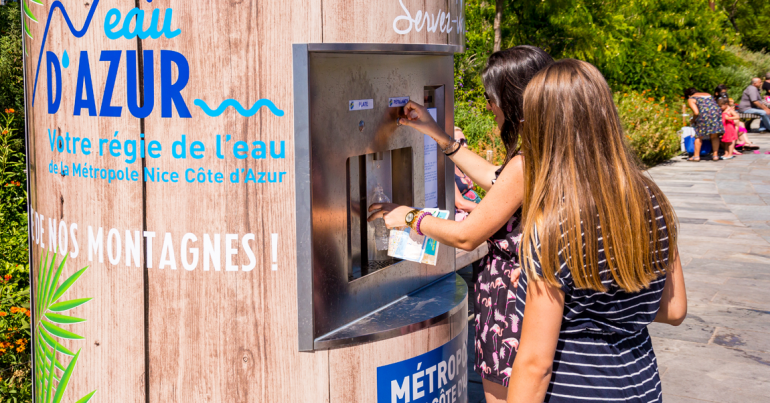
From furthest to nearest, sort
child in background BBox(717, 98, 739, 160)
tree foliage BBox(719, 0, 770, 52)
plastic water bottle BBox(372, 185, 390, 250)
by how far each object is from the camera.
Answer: tree foliage BBox(719, 0, 770, 52) → child in background BBox(717, 98, 739, 160) → plastic water bottle BBox(372, 185, 390, 250)

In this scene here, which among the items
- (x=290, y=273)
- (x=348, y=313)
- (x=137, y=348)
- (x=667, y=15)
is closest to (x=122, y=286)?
(x=137, y=348)

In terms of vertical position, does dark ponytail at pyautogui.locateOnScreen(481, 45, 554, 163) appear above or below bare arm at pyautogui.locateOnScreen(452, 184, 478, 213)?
above

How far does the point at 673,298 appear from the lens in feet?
6.86

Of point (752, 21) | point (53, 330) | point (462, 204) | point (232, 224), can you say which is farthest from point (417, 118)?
point (752, 21)

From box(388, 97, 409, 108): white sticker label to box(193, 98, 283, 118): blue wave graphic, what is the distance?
55 centimetres

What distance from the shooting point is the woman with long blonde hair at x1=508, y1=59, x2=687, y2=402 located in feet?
5.80

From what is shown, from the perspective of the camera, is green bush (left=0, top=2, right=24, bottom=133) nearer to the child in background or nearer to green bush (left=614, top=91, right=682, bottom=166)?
green bush (left=614, top=91, right=682, bottom=166)

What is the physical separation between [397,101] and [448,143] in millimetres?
319

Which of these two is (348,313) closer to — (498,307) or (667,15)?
(498,307)

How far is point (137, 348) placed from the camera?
2467 millimetres

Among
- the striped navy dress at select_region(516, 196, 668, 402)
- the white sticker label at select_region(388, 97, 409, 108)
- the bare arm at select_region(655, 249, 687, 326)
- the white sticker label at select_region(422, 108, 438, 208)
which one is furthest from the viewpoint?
the white sticker label at select_region(422, 108, 438, 208)

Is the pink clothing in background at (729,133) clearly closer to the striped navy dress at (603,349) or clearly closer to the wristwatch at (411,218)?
the wristwatch at (411,218)

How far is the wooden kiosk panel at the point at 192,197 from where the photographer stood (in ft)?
7.59

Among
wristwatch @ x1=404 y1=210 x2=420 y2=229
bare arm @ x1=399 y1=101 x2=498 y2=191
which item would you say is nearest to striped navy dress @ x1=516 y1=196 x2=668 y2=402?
wristwatch @ x1=404 y1=210 x2=420 y2=229
